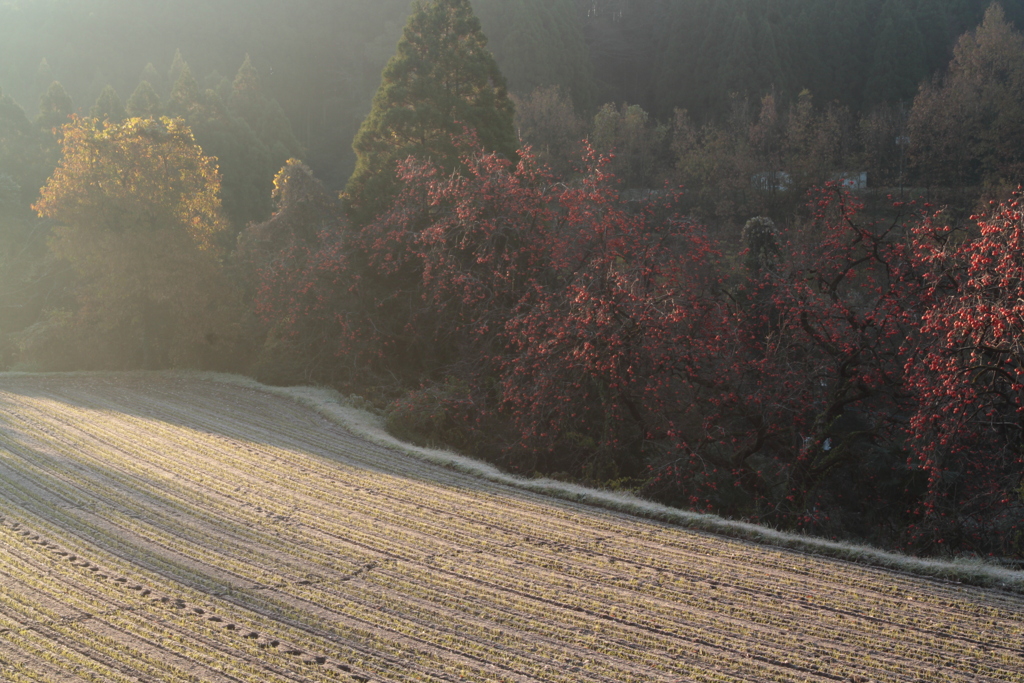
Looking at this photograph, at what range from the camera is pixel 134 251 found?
1934 centimetres

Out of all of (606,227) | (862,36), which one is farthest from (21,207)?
(862,36)

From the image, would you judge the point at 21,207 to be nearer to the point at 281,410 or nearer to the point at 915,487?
the point at 281,410

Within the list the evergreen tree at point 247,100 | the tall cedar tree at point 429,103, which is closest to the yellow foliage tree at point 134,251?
the tall cedar tree at point 429,103

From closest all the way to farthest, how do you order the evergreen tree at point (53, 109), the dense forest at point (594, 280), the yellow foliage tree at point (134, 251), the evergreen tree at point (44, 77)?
the dense forest at point (594, 280)
the yellow foliage tree at point (134, 251)
the evergreen tree at point (53, 109)
the evergreen tree at point (44, 77)

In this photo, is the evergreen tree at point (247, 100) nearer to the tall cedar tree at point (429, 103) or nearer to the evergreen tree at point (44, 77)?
the evergreen tree at point (44, 77)

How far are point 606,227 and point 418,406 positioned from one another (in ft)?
15.8

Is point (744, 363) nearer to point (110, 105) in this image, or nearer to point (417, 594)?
point (417, 594)

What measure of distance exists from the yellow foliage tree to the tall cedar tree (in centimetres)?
509

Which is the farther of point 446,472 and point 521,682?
point 446,472

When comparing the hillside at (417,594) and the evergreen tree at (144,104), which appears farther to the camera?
Answer: the evergreen tree at (144,104)

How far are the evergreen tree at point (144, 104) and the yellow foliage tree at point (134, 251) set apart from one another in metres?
13.6

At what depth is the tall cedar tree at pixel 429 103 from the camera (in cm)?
1819

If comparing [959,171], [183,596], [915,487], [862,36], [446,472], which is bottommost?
[183,596]

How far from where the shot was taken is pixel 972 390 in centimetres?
777
